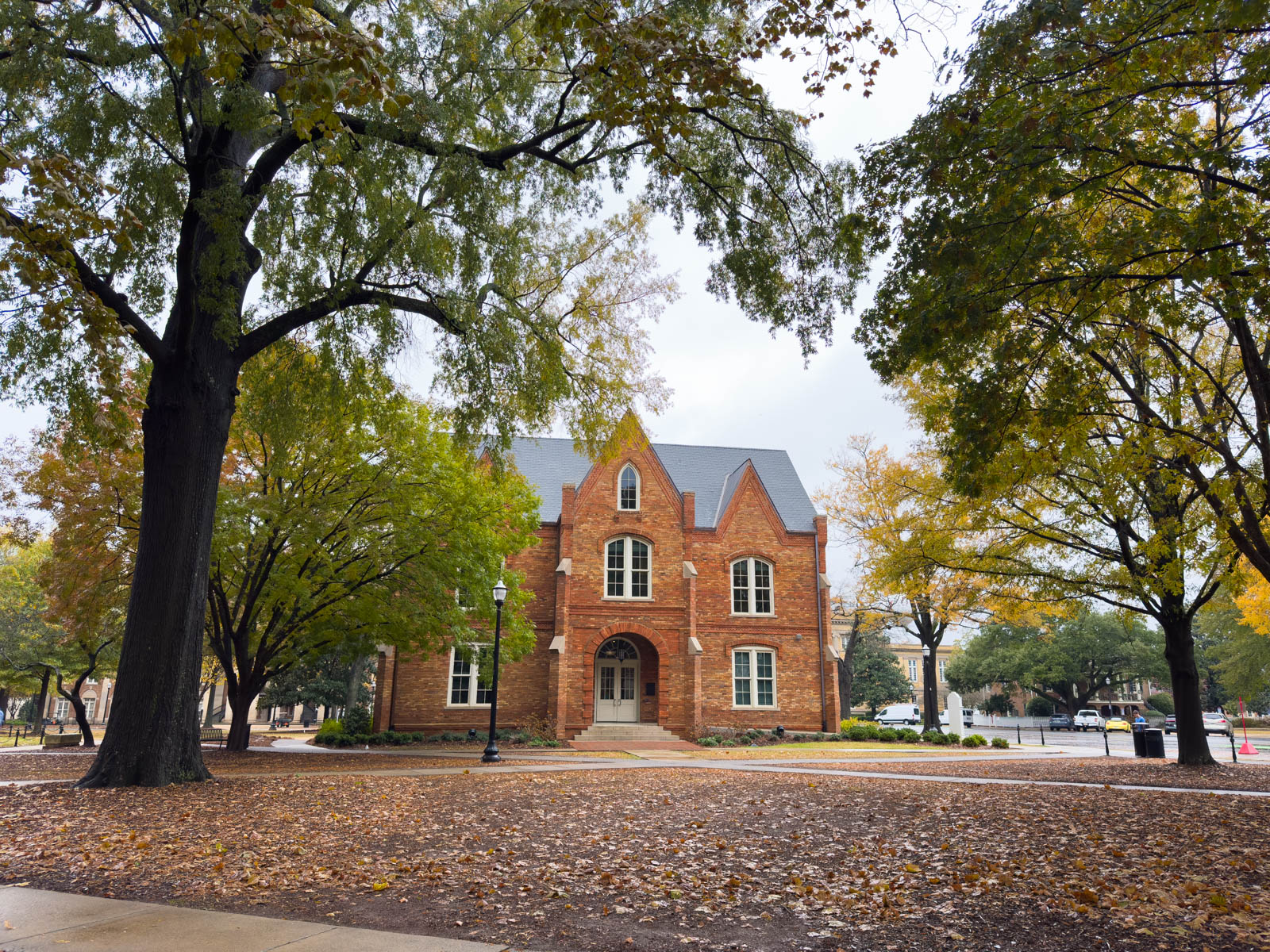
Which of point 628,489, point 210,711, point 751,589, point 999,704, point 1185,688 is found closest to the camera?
point 1185,688

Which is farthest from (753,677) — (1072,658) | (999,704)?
(999,704)

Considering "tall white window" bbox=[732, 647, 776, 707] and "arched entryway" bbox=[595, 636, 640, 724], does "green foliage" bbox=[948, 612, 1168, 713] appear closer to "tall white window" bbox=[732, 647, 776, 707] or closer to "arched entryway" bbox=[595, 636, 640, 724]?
"tall white window" bbox=[732, 647, 776, 707]

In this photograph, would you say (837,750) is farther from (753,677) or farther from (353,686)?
(353,686)

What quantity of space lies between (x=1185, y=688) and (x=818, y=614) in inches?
574

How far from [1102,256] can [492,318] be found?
8560mm

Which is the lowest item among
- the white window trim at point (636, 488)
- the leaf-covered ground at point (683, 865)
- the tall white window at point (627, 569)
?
the leaf-covered ground at point (683, 865)

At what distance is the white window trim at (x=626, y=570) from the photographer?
2858 cm

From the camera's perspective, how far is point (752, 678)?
96.6 feet

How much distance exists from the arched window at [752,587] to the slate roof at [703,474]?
6.54 feet

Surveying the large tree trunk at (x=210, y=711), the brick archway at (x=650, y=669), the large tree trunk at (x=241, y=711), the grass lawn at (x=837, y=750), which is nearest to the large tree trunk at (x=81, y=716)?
the large tree trunk at (x=241, y=711)

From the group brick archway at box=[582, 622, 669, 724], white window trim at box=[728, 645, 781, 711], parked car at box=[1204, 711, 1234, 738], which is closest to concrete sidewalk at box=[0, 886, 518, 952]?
brick archway at box=[582, 622, 669, 724]

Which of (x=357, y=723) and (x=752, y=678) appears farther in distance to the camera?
(x=752, y=678)

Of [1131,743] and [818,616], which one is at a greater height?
[818,616]

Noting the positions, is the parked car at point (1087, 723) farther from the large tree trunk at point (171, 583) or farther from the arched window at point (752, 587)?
the large tree trunk at point (171, 583)
